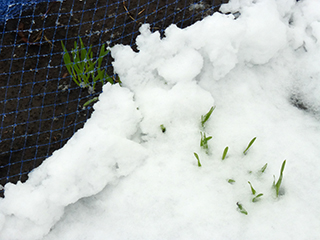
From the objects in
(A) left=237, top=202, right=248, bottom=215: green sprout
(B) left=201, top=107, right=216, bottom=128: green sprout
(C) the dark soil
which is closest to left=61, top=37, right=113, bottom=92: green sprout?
(C) the dark soil

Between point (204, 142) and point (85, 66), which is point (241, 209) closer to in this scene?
point (204, 142)

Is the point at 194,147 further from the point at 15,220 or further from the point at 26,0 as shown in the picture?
the point at 26,0

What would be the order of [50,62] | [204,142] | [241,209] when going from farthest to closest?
[50,62], [204,142], [241,209]

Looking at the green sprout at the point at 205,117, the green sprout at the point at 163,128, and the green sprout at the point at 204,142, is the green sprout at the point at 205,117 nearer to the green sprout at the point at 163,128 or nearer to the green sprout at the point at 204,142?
the green sprout at the point at 204,142

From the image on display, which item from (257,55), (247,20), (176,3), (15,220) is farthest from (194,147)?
(176,3)

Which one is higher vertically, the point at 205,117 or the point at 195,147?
the point at 205,117

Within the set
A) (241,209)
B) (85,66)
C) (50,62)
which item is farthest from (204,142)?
(50,62)
